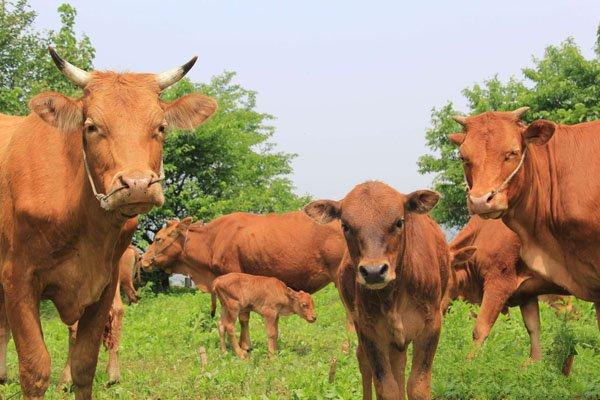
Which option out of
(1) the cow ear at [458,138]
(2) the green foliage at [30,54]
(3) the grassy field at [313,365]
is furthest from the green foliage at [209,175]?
(1) the cow ear at [458,138]

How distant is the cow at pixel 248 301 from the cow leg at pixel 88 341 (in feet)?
21.1

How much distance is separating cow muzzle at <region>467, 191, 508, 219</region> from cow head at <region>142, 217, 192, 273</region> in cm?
1134

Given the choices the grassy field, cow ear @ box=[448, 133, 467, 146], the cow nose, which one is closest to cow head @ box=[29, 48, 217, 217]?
the cow nose

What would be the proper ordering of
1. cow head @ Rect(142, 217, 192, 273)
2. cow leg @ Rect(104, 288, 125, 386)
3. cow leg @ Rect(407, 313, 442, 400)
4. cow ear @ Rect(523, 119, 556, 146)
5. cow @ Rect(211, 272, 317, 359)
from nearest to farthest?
cow leg @ Rect(407, 313, 442, 400), cow ear @ Rect(523, 119, 556, 146), cow leg @ Rect(104, 288, 125, 386), cow @ Rect(211, 272, 317, 359), cow head @ Rect(142, 217, 192, 273)

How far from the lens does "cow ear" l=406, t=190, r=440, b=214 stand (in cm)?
662

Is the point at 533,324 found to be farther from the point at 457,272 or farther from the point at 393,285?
the point at 393,285

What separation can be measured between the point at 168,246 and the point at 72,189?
12.6 metres

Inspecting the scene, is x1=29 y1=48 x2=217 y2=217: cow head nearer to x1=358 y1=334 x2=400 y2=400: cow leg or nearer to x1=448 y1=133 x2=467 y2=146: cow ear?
x1=358 y1=334 x2=400 y2=400: cow leg

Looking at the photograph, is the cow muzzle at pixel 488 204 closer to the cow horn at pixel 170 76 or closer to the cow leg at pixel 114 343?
the cow horn at pixel 170 76

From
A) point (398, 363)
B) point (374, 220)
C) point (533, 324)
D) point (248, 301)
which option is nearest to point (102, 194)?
point (374, 220)

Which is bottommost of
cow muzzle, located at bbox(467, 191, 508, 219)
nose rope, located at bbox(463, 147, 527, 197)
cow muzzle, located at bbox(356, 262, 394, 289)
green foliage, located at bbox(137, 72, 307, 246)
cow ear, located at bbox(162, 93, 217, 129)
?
green foliage, located at bbox(137, 72, 307, 246)

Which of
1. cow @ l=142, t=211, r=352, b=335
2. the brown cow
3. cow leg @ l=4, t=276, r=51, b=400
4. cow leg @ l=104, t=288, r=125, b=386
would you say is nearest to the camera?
cow leg @ l=4, t=276, r=51, b=400

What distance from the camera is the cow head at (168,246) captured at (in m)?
18.2

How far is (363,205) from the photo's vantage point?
6.47 metres
